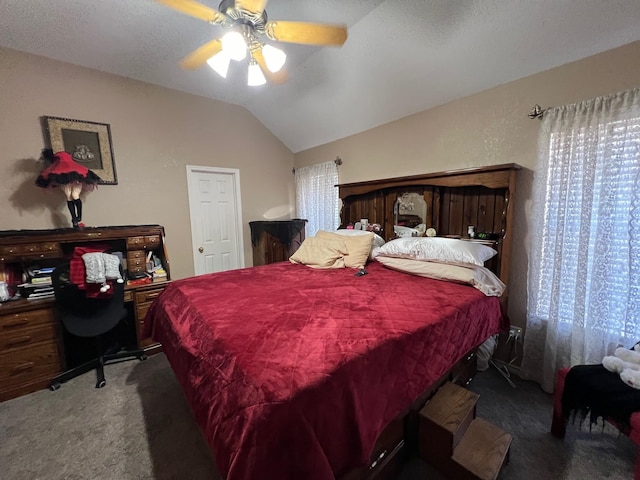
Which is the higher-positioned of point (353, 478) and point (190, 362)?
point (190, 362)

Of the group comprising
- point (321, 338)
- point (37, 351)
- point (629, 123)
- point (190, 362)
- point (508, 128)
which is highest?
point (508, 128)

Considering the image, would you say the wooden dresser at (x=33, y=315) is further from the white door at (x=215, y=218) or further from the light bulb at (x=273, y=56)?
the light bulb at (x=273, y=56)

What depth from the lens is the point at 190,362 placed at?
1251mm

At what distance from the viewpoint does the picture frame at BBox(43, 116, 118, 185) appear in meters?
2.53

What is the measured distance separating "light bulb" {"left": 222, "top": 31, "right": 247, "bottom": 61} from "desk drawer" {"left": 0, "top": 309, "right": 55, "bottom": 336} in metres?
2.49

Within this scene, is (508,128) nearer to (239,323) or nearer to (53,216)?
(239,323)

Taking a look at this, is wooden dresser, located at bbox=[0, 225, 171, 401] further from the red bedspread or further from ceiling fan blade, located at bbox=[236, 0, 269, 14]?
ceiling fan blade, located at bbox=[236, 0, 269, 14]

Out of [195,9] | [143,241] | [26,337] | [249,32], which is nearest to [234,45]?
[249,32]

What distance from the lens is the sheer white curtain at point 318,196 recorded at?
3.78 meters

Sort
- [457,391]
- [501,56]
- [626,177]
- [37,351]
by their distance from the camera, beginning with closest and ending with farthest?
[457,391], [626,177], [501,56], [37,351]

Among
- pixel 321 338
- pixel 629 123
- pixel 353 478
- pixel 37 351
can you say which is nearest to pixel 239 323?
pixel 321 338

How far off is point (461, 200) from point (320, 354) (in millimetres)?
2127

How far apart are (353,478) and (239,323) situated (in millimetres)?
832

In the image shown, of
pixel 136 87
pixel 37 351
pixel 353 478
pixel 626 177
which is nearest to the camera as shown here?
pixel 353 478
